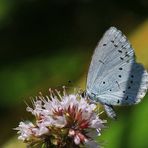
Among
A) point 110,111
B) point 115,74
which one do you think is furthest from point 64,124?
point 115,74

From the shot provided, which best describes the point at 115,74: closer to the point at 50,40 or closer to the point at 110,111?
the point at 110,111

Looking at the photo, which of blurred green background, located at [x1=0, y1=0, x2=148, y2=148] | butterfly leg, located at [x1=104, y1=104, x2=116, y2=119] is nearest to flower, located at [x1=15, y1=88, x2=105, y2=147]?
butterfly leg, located at [x1=104, y1=104, x2=116, y2=119]

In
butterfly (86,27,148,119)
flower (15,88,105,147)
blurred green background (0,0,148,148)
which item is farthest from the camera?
blurred green background (0,0,148,148)

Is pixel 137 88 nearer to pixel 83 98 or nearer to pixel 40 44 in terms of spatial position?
pixel 83 98

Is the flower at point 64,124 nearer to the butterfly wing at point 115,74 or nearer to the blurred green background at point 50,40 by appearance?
the butterfly wing at point 115,74

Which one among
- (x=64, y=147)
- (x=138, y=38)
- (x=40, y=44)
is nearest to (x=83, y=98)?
(x=64, y=147)

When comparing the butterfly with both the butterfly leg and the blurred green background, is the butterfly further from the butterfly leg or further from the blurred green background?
the blurred green background
